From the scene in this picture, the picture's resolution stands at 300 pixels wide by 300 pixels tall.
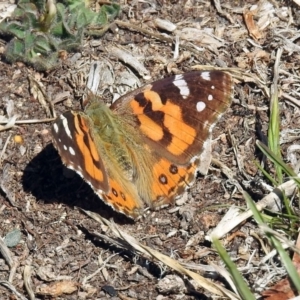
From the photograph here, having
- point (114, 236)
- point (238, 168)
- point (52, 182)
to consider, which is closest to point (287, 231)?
point (238, 168)

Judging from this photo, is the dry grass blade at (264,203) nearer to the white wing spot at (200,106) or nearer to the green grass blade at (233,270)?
the white wing spot at (200,106)

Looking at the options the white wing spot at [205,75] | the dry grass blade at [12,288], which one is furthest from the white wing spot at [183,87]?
the dry grass blade at [12,288]

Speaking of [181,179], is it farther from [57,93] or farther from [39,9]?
[39,9]

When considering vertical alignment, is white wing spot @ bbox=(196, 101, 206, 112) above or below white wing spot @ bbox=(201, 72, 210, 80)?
below

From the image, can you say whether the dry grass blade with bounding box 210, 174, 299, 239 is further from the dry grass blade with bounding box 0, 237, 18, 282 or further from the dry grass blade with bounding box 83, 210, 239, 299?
the dry grass blade with bounding box 0, 237, 18, 282

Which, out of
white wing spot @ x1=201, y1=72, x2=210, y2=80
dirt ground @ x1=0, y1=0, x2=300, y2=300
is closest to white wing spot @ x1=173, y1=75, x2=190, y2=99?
white wing spot @ x1=201, y1=72, x2=210, y2=80

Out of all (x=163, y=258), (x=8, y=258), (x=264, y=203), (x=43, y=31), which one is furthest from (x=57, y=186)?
(x=264, y=203)
